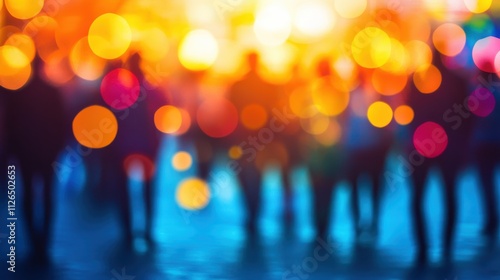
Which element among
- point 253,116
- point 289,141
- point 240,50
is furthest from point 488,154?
point 240,50

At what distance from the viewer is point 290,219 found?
2947mm

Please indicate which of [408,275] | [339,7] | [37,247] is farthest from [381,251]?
[37,247]

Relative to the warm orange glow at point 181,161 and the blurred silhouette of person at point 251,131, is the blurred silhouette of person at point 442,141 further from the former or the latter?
the warm orange glow at point 181,161

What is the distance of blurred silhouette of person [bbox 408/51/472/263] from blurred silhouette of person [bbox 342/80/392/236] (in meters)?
0.12

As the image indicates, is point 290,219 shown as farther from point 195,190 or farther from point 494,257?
point 494,257

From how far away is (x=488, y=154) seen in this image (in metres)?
2.99

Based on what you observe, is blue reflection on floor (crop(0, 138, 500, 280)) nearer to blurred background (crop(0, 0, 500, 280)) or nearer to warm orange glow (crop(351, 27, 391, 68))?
blurred background (crop(0, 0, 500, 280))

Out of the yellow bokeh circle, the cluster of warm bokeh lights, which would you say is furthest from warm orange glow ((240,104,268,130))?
the yellow bokeh circle

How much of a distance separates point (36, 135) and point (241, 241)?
938mm

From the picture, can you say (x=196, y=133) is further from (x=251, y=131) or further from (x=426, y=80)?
(x=426, y=80)

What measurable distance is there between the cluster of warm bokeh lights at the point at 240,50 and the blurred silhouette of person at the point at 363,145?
3cm

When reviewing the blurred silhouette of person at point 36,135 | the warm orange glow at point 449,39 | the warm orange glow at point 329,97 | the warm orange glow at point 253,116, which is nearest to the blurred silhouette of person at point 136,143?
the blurred silhouette of person at point 36,135

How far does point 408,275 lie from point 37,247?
153cm

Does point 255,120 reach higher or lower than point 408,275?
higher
